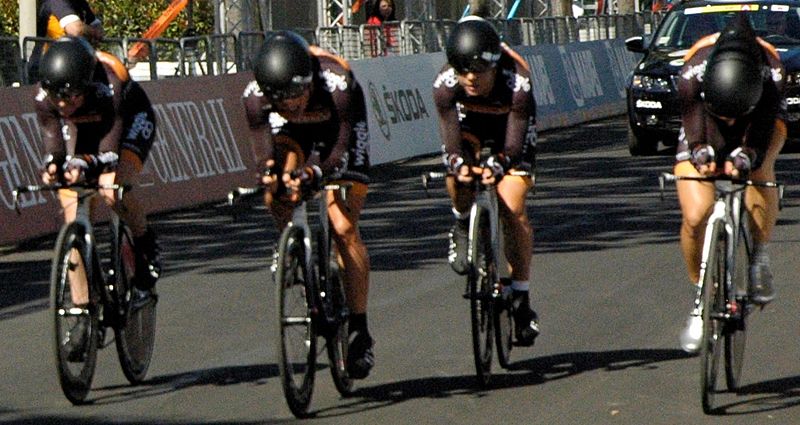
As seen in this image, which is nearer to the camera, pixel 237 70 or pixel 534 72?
pixel 237 70

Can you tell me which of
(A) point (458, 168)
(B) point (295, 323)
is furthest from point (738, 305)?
(B) point (295, 323)

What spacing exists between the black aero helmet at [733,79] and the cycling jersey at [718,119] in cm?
17

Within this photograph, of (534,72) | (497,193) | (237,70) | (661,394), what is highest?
(497,193)

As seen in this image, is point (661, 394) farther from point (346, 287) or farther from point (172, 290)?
point (172, 290)

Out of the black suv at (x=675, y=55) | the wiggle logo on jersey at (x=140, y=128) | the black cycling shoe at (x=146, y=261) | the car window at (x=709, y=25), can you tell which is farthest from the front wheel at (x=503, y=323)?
the car window at (x=709, y=25)

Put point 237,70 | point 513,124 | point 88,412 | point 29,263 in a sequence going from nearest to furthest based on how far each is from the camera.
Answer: point 88,412
point 513,124
point 29,263
point 237,70

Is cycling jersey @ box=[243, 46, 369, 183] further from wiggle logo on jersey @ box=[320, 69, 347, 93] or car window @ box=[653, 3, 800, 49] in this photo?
car window @ box=[653, 3, 800, 49]

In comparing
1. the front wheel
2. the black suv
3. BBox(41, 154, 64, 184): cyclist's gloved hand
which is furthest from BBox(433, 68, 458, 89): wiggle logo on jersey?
the black suv

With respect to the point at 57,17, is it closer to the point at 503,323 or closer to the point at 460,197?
the point at 460,197

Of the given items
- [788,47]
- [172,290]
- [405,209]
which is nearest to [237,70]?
[405,209]

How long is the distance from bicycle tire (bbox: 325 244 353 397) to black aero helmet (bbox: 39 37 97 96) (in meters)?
1.28

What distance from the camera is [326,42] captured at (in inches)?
943

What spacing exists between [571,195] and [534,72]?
9.72 m

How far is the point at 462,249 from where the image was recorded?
30.7ft
